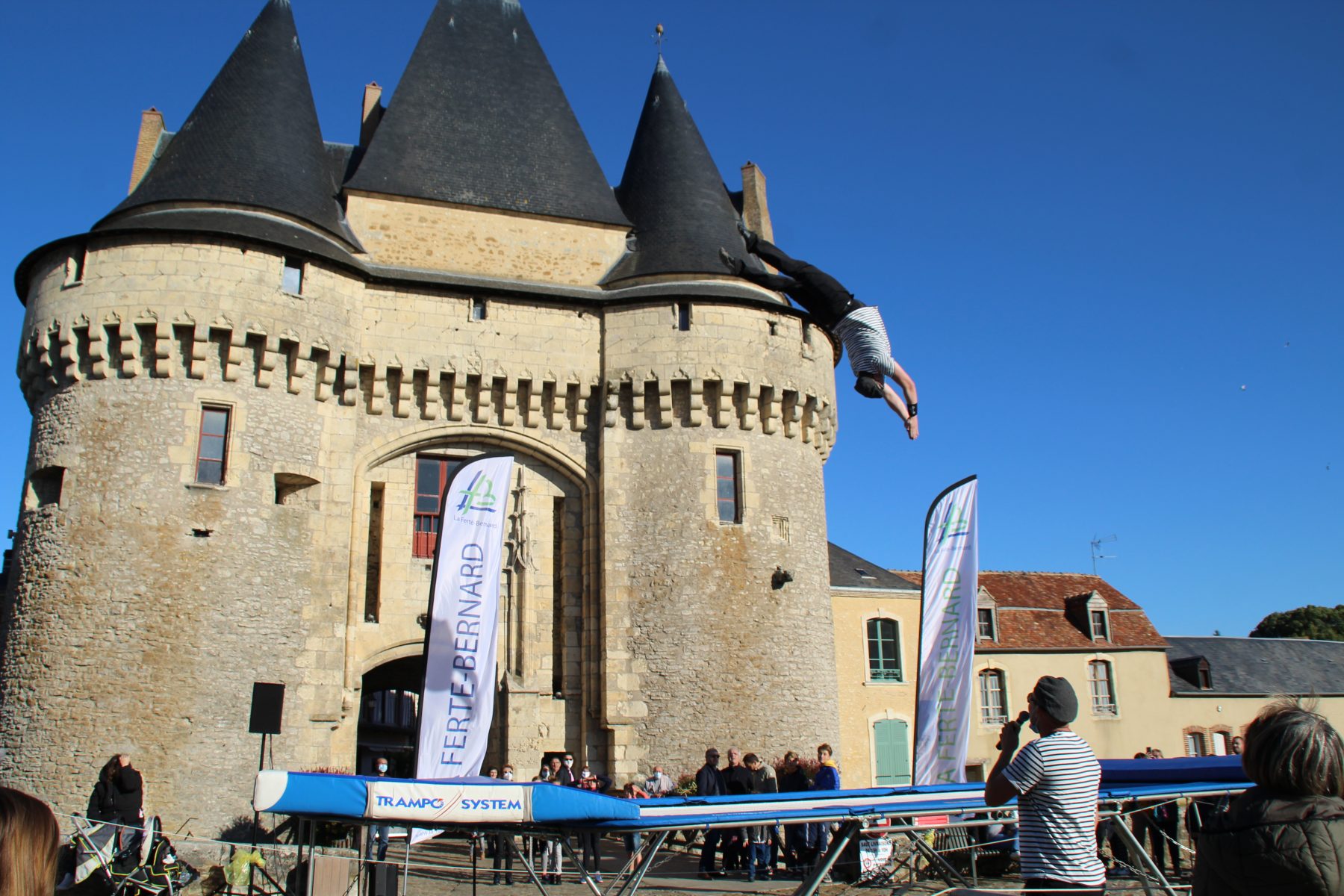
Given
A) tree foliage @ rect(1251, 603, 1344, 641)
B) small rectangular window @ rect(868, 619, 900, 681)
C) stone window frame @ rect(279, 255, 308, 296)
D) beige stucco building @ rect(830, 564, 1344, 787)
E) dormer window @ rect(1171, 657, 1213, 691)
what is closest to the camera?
stone window frame @ rect(279, 255, 308, 296)

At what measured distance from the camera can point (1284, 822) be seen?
2.59m

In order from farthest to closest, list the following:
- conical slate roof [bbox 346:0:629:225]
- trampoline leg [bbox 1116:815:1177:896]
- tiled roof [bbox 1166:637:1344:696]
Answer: tiled roof [bbox 1166:637:1344:696], conical slate roof [bbox 346:0:629:225], trampoline leg [bbox 1116:815:1177:896]

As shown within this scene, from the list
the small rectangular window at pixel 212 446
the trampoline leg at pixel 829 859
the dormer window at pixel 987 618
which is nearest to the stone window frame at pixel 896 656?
the dormer window at pixel 987 618

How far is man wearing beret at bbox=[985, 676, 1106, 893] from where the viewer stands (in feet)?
13.1

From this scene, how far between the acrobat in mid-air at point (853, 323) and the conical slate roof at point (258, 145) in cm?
1039

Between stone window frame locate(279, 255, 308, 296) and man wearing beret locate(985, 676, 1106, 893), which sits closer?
man wearing beret locate(985, 676, 1106, 893)

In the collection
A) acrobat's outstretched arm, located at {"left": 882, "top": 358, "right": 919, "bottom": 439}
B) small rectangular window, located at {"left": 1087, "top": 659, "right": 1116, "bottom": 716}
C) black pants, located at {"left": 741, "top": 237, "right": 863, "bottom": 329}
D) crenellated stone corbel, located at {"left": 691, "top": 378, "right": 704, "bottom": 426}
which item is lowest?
small rectangular window, located at {"left": 1087, "top": 659, "right": 1116, "bottom": 716}

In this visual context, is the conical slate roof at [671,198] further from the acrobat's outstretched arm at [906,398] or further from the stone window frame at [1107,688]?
the stone window frame at [1107,688]

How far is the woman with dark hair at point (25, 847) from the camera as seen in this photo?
1.95 metres

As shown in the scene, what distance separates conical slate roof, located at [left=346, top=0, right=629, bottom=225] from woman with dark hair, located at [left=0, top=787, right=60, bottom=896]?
16.4 metres

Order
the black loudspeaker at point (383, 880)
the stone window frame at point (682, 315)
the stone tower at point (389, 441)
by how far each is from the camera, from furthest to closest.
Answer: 1. the stone window frame at point (682, 315)
2. the stone tower at point (389, 441)
3. the black loudspeaker at point (383, 880)

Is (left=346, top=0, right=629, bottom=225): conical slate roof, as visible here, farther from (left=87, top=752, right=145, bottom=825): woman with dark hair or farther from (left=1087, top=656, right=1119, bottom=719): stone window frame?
(left=1087, top=656, right=1119, bottom=719): stone window frame

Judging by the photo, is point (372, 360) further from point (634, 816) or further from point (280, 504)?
point (634, 816)

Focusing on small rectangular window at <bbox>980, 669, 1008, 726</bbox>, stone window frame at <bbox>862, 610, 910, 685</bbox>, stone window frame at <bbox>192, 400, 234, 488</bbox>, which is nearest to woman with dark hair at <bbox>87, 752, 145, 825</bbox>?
stone window frame at <bbox>192, 400, 234, 488</bbox>
